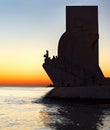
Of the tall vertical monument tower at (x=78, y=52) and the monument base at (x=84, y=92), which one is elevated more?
the tall vertical monument tower at (x=78, y=52)

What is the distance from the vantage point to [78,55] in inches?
1590

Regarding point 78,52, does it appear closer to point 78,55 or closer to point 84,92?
point 78,55

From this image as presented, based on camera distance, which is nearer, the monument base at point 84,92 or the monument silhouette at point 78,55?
the monument base at point 84,92

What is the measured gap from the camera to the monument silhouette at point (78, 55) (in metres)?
39.3

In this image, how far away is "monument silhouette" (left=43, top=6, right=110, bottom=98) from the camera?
3934cm

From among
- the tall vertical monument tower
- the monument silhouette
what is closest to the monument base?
the monument silhouette

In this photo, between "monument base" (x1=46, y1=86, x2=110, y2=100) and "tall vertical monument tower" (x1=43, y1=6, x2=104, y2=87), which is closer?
"monument base" (x1=46, y1=86, x2=110, y2=100)

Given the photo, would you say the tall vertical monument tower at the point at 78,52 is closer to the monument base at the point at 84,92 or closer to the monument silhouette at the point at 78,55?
the monument silhouette at the point at 78,55

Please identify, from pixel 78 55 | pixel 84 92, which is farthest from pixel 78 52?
pixel 84 92

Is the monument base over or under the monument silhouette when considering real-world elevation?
under

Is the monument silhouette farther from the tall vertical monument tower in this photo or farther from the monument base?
the monument base

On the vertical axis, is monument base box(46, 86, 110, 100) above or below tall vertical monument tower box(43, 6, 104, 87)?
below

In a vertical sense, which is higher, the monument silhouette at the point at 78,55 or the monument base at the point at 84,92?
the monument silhouette at the point at 78,55

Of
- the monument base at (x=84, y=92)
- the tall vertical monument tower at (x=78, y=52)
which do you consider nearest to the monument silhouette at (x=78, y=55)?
the tall vertical monument tower at (x=78, y=52)
